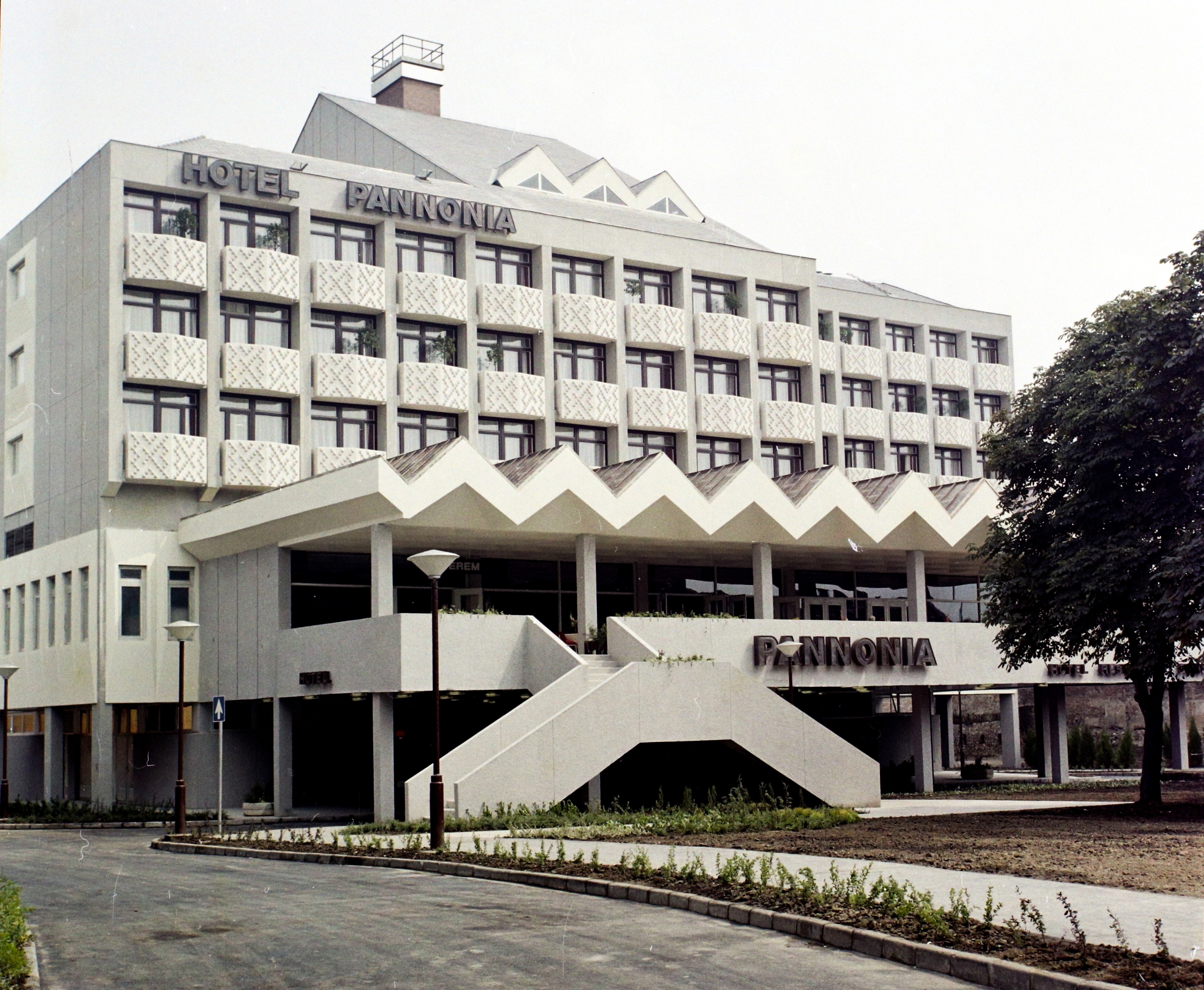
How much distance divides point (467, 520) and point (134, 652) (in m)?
11.5

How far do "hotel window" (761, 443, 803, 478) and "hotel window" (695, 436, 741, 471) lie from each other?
1221 mm

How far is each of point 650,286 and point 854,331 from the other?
1062 cm

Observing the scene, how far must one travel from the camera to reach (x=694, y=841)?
2256cm

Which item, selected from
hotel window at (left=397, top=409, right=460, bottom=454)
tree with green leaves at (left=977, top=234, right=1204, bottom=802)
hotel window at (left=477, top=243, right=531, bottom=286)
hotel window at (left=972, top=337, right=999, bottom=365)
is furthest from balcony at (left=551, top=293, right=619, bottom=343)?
hotel window at (left=972, top=337, right=999, bottom=365)

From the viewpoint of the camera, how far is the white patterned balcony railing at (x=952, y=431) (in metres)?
57.5

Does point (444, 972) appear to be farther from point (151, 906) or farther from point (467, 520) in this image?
point (467, 520)

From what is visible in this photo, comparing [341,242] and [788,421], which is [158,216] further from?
[788,421]

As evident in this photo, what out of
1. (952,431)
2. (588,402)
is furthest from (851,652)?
(952,431)

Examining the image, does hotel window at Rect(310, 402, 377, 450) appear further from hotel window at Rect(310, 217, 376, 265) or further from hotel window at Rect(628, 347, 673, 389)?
hotel window at Rect(628, 347, 673, 389)

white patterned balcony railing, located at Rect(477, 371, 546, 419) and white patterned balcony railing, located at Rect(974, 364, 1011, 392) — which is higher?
white patterned balcony railing, located at Rect(974, 364, 1011, 392)

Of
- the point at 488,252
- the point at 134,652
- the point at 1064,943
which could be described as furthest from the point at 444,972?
the point at 488,252

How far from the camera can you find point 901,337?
57531 mm

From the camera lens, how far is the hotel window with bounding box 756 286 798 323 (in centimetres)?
5166

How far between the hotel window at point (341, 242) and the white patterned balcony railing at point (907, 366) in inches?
850
